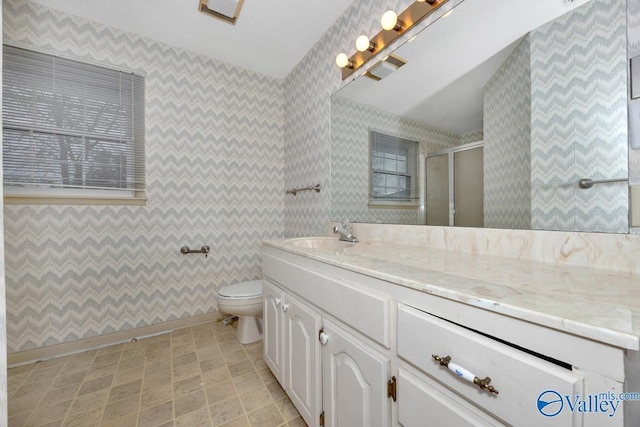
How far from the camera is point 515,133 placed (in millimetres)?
902

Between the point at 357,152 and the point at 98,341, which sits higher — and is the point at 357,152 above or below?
above

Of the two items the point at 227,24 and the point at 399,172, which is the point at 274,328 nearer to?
the point at 399,172

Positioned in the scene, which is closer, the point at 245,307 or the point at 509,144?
the point at 509,144

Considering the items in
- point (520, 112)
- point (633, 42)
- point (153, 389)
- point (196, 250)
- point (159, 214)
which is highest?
point (633, 42)

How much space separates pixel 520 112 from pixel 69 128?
269 cm

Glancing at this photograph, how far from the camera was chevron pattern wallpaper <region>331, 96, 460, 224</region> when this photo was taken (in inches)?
52.4

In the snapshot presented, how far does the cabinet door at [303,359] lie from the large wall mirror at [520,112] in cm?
73

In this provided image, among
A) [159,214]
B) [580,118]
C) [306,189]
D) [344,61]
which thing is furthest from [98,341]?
[580,118]

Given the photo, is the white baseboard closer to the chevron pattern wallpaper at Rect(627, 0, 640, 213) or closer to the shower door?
the shower door

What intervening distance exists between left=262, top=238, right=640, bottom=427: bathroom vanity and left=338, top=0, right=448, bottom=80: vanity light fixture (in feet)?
3.89

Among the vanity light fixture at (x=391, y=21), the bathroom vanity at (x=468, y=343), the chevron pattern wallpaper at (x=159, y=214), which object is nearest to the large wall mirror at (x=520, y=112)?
the vanity light fixture at (x=391, y=21)

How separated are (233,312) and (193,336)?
1.74 ft

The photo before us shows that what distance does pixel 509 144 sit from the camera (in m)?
0.92

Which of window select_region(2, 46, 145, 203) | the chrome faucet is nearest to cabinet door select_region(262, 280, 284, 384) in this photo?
the chrome faucet
